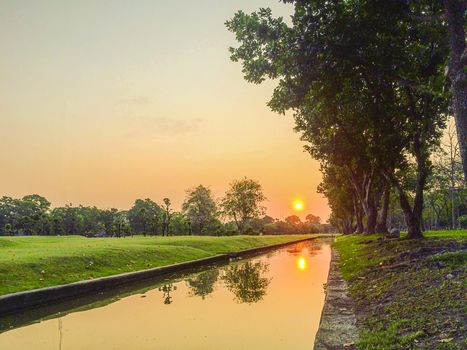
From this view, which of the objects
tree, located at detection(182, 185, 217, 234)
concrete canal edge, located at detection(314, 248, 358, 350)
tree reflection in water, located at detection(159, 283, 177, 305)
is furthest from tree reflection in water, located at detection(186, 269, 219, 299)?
tree, located at detection(182, 185, 217, 234)

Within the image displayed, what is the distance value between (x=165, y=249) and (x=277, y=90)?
1586 centimetres

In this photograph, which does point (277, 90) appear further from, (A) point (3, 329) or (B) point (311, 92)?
(A) point (3, 329)

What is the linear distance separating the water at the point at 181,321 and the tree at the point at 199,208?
95916mm

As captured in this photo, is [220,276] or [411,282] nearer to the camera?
[411,282]

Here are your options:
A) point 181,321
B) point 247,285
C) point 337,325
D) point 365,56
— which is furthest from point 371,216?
point 337,325

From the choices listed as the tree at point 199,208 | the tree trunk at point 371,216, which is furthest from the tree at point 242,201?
the tree trunk at point 371,216

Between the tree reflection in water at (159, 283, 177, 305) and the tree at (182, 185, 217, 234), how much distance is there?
9327 centimetres

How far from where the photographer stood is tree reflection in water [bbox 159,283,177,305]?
13642 millimetres

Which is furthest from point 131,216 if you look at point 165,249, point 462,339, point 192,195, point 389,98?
point 462,339

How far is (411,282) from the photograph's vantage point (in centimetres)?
973

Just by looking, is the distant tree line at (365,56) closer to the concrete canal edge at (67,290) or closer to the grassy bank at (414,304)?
the grassy bank at (414,304)

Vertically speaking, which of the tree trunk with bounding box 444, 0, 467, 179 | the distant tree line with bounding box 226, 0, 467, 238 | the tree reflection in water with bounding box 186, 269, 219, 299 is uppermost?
the distant tree line with bounding box 226, 0, 467, 238

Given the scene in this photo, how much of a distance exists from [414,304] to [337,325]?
1.61m

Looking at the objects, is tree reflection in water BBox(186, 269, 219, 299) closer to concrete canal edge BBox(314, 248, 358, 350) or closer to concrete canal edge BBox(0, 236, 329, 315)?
concrete canal edge BBox(0, 236, 329, 315)
